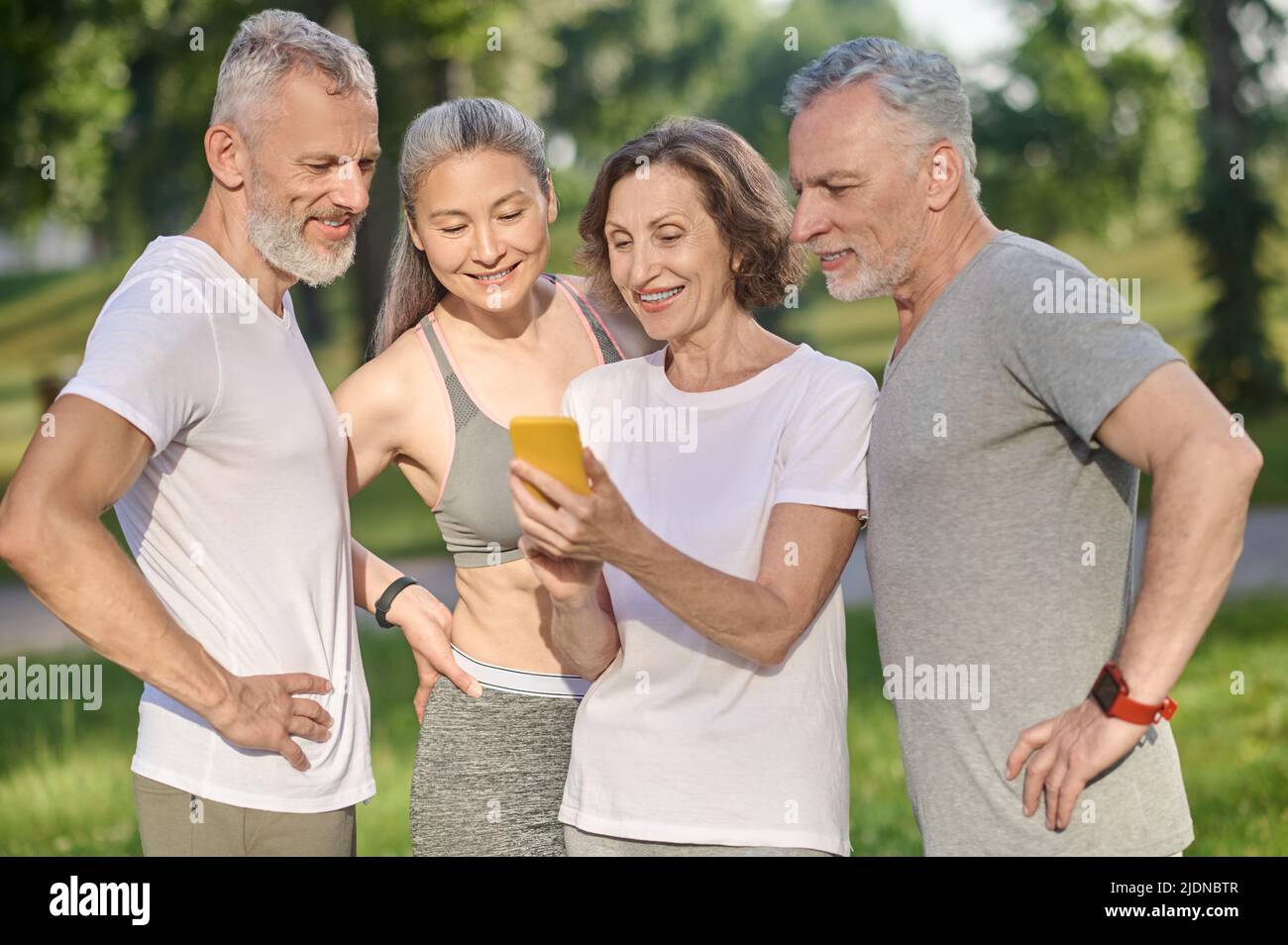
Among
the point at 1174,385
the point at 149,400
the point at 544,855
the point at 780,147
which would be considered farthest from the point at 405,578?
the point at 780,147

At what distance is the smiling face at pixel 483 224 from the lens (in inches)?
136

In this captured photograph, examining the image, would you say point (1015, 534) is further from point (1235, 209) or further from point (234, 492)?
point (1235, 209)

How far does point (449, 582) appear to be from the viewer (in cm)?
1190

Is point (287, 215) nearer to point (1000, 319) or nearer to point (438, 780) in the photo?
point (438, 780)

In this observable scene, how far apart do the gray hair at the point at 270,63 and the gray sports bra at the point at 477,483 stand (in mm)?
727

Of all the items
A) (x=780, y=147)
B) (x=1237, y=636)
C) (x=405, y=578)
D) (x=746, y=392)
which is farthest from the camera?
(x=780, y=147)

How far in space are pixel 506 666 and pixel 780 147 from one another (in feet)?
98.7

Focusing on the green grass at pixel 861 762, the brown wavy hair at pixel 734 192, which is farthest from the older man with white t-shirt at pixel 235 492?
the green grass at pixel 861 762

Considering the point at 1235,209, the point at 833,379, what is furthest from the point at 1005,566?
the point at 1235,209

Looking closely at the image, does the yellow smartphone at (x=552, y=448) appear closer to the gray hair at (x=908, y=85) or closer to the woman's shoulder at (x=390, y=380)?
the woman's shoulder at (x=390, y=380)

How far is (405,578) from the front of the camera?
12.8ft

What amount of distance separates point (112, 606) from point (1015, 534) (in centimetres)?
183

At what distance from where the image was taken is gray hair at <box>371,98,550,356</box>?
3.45 metres

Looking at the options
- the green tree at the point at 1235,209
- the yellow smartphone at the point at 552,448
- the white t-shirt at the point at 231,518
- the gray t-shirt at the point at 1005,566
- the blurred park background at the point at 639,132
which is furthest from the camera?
the green tree at the point at 1235,209
